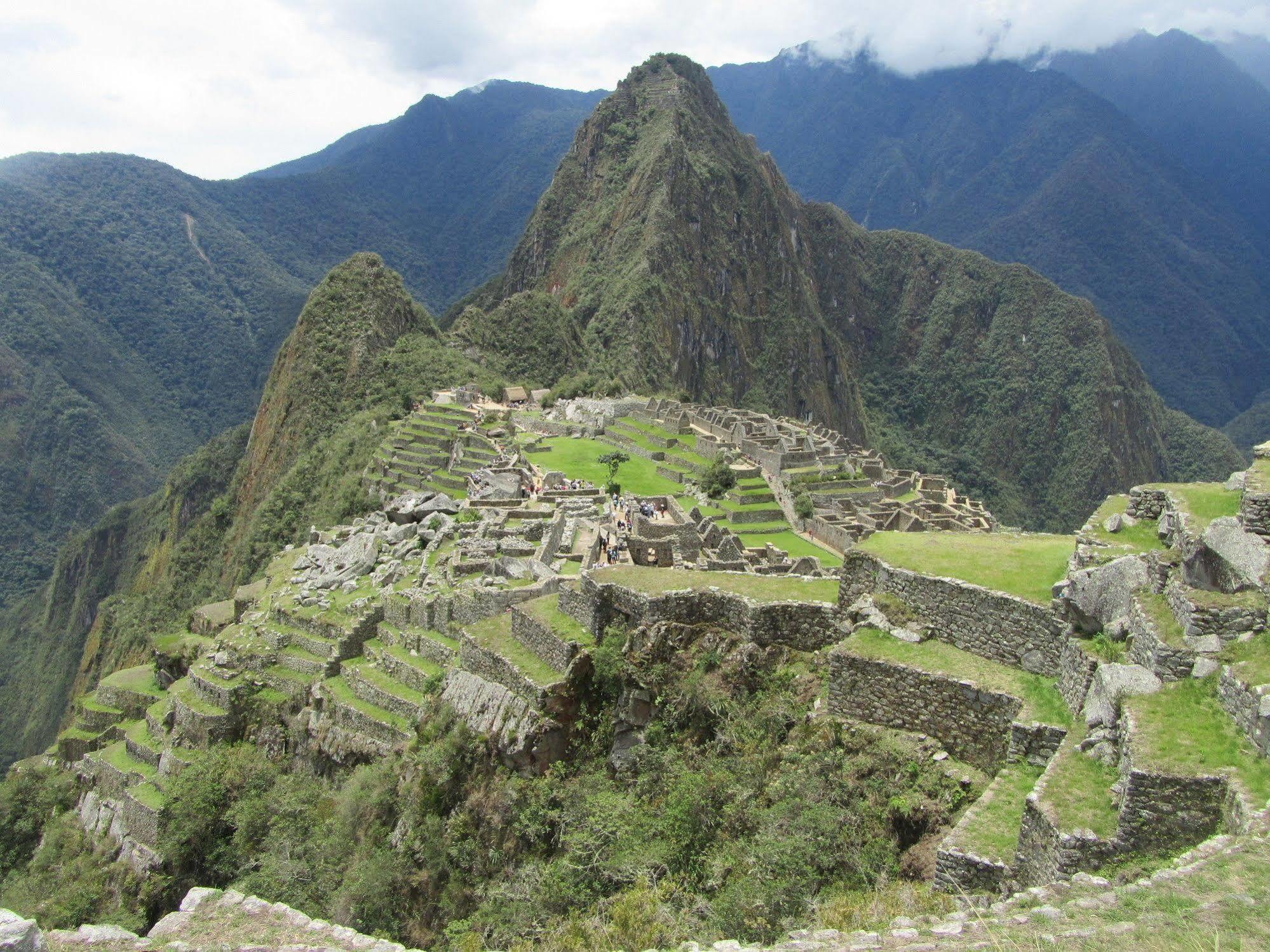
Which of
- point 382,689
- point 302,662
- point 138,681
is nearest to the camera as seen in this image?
point 382,689

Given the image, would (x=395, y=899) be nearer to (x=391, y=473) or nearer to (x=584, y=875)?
(x=584, y=875)

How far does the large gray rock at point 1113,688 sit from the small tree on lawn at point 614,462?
31.1 m

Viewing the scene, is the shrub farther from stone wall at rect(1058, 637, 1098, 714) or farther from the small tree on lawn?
stone wall at rect(1058, 637, 1098, 714)

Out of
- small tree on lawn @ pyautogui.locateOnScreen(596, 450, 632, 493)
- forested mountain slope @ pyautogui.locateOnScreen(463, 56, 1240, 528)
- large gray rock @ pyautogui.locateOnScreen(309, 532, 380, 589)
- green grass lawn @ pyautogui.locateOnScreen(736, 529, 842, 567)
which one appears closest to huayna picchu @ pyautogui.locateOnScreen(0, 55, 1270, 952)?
large gray rock @ pyautogui.locateOnScreen(309, 532, 380, 589)

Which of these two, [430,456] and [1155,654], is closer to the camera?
[1155,654]

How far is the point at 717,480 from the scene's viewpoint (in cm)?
4797

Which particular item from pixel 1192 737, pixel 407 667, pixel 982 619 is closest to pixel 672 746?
pixel 982 619

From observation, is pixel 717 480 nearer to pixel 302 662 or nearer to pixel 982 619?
pixel 302 662

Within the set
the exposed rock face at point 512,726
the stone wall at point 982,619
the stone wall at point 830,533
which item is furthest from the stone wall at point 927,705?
the stone wall at point 830,533

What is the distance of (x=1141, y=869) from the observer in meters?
Answer: 5.99

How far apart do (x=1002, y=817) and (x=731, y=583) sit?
5185mm

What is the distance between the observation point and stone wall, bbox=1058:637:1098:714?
25.9ft

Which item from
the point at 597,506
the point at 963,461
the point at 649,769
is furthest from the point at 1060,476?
the point at 649,769

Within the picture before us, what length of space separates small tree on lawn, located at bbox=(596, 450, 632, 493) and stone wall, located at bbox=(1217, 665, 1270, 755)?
31960mm
